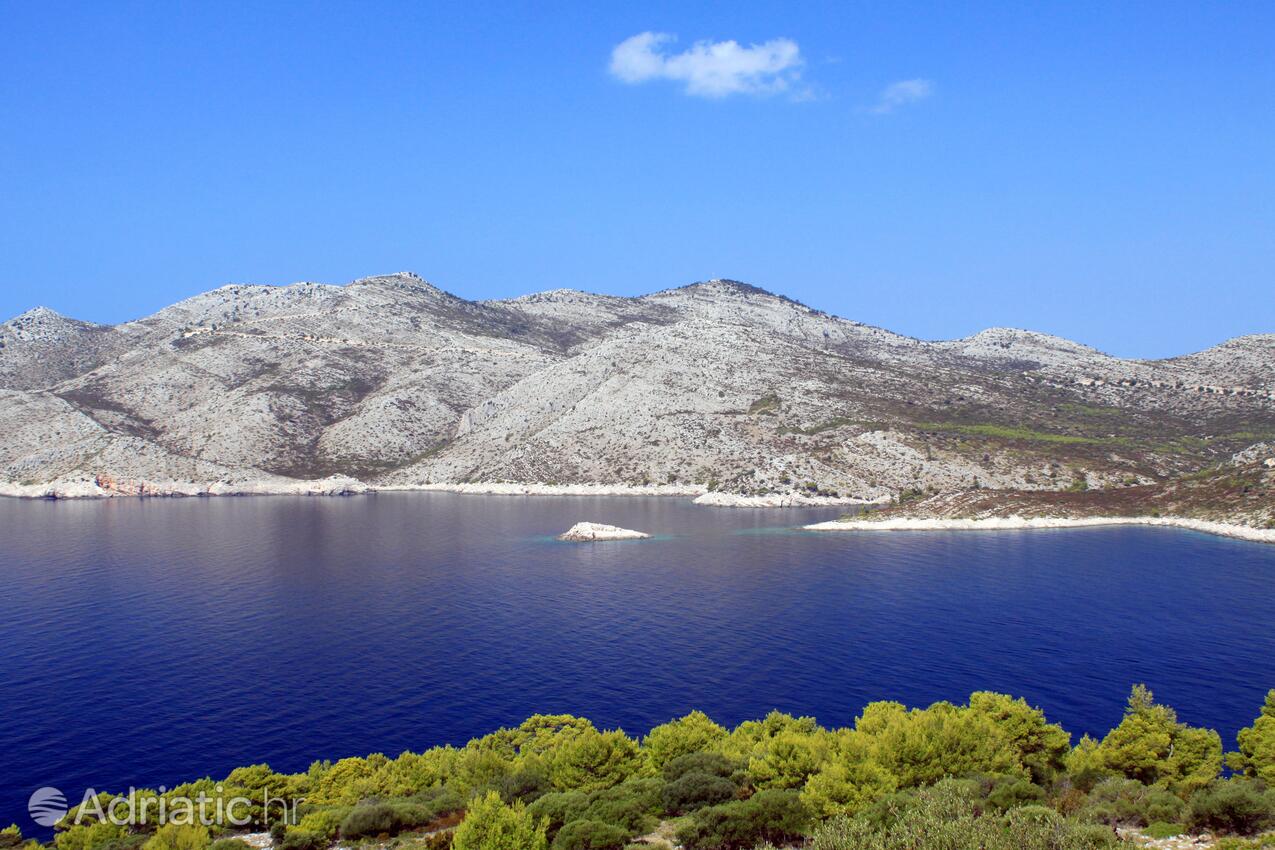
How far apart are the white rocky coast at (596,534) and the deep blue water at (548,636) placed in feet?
15.5

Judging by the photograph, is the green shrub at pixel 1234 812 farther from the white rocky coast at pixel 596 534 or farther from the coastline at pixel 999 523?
the coastline at pixel 999 523

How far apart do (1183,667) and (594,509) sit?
367 ft

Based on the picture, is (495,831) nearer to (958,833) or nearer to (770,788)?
(770,788)

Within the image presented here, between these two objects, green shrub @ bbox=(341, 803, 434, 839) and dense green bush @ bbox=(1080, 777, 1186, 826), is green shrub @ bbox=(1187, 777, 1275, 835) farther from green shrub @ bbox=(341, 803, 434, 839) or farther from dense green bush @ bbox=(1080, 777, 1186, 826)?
green shrub @ bbox=(341, 803, 434, 839)

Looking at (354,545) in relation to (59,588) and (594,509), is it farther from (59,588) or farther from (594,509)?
(594,509)

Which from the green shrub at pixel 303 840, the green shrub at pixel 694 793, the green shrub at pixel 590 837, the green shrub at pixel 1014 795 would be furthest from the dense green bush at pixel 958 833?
the green shrub at pixel 303 840

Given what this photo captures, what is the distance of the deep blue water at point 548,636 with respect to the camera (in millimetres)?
50656

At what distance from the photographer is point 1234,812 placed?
98.5ft

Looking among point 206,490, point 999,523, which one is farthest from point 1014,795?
point 206,490

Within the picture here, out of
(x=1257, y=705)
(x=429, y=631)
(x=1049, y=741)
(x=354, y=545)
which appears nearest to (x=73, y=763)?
(x=429, y=631)

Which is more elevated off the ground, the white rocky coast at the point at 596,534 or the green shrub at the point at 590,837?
the white rocky coast at the point at 596,534

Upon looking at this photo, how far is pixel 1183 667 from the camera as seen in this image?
2403 inches

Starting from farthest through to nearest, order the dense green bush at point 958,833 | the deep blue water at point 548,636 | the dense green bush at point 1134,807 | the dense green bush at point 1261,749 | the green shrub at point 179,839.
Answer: the deep blue water at point 548,636
the dense green bush at point 1261,749
the dense green bush at point 1134,807
the green shrub at point 179,839
the dense green bush at point 958,833

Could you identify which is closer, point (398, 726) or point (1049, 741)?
point (1049, 741)
